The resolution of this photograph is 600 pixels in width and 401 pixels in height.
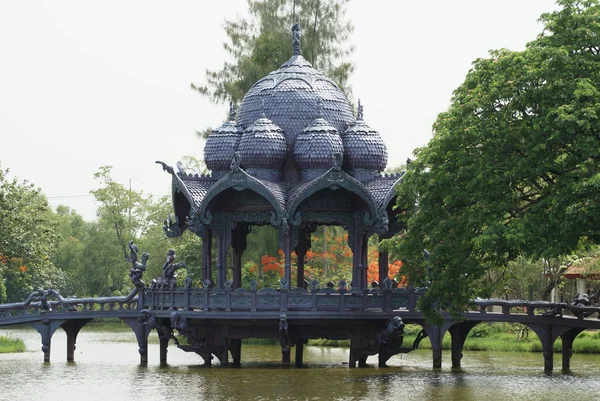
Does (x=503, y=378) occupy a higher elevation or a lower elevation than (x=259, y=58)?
lower

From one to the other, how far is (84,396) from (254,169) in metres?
10.6

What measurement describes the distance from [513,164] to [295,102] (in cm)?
1055

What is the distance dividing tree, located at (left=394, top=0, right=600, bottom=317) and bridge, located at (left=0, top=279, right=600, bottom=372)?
3.69 metres

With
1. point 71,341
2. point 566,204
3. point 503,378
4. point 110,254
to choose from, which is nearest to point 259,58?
point 71,341

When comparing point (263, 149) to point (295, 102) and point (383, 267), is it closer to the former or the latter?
point (295, 102)

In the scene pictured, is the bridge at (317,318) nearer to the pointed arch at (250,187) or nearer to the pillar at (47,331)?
the pointed arch at (250,187)

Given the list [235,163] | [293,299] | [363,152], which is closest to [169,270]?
[235,163]

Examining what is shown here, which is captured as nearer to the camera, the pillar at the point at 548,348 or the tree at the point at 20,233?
the pillar at the point at 548,348

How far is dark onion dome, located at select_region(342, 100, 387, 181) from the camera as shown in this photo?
139 feet

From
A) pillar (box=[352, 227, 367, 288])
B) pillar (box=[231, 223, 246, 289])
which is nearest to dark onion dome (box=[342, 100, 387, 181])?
pillar (box=[352, 227, 367, 288])

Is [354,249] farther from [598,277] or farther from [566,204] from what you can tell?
[598,277]

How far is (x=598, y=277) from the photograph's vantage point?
59875mm

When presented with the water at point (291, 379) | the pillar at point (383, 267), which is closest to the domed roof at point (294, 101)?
the pillar at point (383, 267)

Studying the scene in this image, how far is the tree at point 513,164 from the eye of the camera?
32.2m
